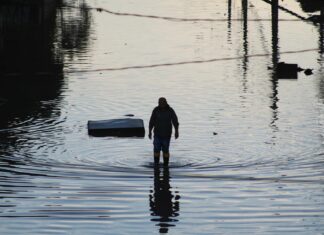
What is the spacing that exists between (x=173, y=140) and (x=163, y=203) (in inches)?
342

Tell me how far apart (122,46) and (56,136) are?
27967 millimetres

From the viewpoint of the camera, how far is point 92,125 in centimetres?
3158

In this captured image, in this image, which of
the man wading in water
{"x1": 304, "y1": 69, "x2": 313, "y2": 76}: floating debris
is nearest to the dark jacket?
the man wading in water

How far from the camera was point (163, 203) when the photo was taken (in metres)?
21.8

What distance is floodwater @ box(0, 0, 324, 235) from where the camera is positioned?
2055 centimetres

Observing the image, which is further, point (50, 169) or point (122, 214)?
point (50, 169)

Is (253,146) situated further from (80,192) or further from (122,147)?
(80,192)

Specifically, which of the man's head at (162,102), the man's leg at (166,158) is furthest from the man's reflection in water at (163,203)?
the man's head at (162,102)

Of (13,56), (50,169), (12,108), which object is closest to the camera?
(50,169)

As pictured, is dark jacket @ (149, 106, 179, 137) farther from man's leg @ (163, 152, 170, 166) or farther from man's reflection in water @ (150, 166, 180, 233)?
man's reflection in water @ (150, 166, 180, 233)

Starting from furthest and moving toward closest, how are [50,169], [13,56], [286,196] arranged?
[13,56]
[50,169]
[286,196]

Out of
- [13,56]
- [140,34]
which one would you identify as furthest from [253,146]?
[140,34]

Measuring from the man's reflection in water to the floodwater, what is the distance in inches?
1.3

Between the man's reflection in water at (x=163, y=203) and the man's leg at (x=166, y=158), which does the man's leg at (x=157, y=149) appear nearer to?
the man's leg at (x=166, y=158)
